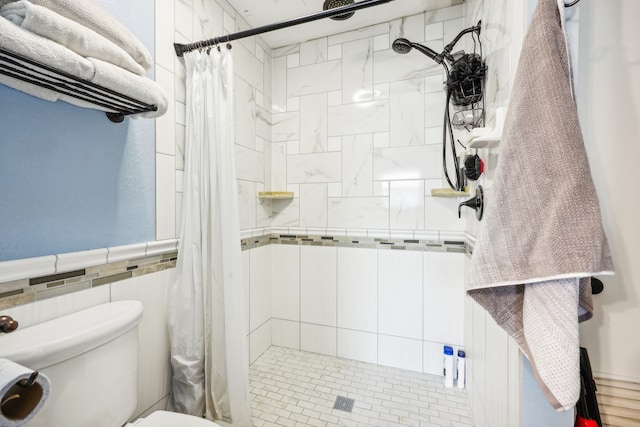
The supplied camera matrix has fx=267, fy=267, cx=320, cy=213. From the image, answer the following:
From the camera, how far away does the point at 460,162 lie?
5.12 feet

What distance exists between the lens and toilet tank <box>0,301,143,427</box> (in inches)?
26.2

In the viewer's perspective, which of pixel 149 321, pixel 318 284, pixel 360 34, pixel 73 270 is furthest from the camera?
pixel 318 284

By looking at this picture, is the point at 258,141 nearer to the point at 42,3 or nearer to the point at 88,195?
the point at 88,195

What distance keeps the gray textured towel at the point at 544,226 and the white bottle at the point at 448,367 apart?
3.69ft

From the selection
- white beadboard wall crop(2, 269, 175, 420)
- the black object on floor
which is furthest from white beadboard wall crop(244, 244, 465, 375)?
the black object on floor

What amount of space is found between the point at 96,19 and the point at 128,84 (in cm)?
16

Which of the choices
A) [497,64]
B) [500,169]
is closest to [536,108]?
[500,169]

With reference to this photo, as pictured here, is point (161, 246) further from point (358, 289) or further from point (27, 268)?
point (358, 289)

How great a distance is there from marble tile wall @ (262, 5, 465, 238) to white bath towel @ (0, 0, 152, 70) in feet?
3.71

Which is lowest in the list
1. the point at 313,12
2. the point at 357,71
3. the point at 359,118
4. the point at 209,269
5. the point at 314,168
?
the point at 209,269

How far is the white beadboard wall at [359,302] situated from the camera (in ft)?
5.51

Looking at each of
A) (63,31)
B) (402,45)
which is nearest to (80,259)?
(63,31)

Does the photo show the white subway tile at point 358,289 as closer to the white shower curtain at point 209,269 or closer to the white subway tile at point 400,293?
the white subway tile at point 400,293

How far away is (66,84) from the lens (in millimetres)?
726
